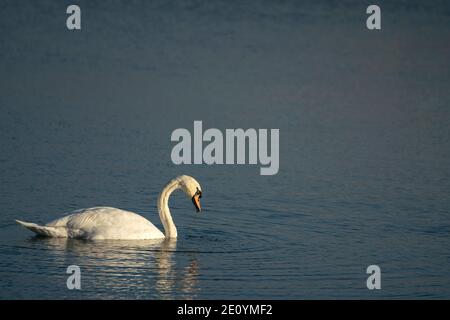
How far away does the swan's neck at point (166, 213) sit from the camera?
663 inches

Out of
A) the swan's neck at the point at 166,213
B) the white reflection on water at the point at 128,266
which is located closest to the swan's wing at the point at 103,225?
the white reflection on water at the point at 128,266

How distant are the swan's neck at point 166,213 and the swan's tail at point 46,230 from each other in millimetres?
1649

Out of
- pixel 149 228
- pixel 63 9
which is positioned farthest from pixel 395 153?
pixel 63 9

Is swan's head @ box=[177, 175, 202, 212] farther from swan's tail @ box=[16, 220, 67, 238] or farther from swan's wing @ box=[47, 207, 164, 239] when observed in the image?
swan's tail @ box=[16, 220, 67, 238]

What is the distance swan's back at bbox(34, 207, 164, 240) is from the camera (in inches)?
641

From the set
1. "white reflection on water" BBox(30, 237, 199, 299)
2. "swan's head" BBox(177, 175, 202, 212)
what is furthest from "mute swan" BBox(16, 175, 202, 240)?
"swan's head" BBox(177, 175, 202, 212)

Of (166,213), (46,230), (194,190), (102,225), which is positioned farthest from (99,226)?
(194,190)

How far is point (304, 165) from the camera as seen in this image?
2233cm

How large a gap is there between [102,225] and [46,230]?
86cm

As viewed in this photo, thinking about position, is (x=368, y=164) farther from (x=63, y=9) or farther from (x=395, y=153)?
(x=63, y=9)

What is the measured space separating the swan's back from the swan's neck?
1.46ft

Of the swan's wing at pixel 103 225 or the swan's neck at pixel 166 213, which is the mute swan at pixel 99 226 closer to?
the swan's wing at pixel 103 225

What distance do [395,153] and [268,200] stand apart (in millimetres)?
5219
